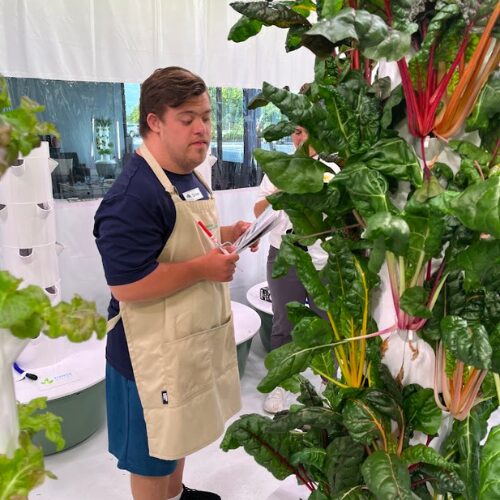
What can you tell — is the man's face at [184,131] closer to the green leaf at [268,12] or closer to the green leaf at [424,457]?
the green leaf at [268,12]

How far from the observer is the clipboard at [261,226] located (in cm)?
152

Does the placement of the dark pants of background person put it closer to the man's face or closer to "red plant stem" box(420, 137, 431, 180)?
the man's face

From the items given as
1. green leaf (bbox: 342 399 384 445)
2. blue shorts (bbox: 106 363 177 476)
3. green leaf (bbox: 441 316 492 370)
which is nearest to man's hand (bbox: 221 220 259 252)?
blue shorts (bbox: 106 363 177 476)

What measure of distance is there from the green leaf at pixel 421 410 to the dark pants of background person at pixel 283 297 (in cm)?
163

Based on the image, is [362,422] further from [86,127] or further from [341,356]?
[86,127]

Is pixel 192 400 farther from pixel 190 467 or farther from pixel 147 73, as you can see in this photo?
pixel 147 73

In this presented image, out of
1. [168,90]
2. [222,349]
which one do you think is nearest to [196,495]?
[222,349]

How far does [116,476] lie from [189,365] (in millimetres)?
975

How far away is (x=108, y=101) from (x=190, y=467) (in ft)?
6.45

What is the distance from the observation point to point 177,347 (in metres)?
1.58

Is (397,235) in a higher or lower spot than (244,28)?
lower

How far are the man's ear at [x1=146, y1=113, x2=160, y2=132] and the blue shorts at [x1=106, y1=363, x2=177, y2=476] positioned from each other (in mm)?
760

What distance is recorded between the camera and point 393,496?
0.85 m

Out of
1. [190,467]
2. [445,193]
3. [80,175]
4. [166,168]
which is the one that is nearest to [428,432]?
[445,193]
